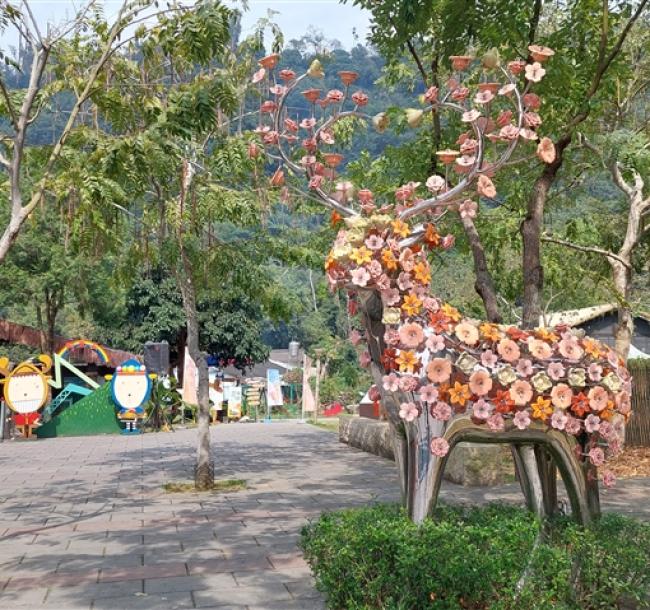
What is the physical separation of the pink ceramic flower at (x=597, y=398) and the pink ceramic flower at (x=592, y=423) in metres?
0.05

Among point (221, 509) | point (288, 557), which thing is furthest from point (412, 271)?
Answer: point (221, 509)

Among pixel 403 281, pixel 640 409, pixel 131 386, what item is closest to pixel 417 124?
pixel 403 281

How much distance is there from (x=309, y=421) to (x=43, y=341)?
29.7 ft

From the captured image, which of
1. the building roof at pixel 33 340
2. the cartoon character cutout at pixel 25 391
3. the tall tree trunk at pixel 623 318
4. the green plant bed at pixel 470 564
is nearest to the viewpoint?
the green plant bed at pixel 470 564

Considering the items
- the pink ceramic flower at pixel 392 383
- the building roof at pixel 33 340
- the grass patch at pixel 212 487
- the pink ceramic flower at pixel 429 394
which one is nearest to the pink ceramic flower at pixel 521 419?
the pink ceramic flower at pixel 429 394

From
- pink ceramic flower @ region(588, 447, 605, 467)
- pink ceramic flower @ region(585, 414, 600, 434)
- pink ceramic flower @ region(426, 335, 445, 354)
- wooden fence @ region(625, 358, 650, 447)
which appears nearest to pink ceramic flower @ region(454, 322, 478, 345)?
pink ceramic flower @ region(426, 335, 445, 354)

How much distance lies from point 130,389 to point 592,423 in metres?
18.4

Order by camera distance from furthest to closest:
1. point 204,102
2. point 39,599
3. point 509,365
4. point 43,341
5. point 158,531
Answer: point 43,341
point 158,531
point 204,102
point 39,599
point 509,365

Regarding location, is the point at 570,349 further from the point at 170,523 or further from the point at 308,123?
the point at 170,523

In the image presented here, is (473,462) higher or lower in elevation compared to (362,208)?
lower

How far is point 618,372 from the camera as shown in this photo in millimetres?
4797

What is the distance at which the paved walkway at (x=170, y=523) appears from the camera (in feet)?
18.3

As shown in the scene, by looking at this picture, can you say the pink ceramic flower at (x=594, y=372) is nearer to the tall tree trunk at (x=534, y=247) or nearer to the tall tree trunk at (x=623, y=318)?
the tall tree trunk at (x=534, y=247)

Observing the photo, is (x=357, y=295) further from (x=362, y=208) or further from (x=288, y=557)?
(x=288, y=557)
